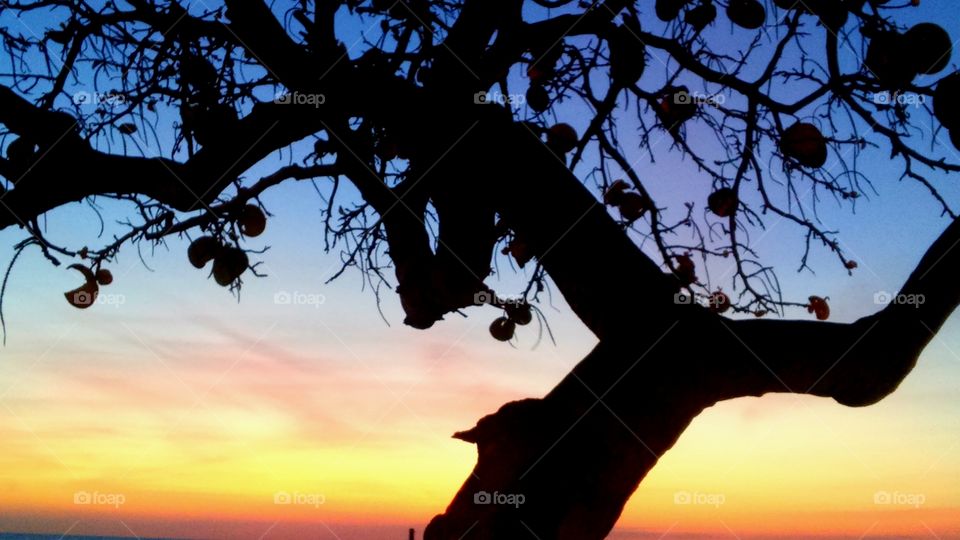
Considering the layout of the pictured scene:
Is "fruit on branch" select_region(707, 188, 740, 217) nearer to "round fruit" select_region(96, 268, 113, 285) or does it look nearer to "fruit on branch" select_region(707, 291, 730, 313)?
"fruit on branch" select_region(707, 291, 730, 313)

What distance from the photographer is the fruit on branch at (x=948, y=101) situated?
2189mm

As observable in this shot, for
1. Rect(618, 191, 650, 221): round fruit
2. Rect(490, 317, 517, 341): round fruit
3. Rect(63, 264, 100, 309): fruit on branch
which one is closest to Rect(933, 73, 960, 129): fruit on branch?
Rect(618, 191, 650, 221): round fruit

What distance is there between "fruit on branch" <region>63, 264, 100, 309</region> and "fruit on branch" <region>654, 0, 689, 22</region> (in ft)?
7.52

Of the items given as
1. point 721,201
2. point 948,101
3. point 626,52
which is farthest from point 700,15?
point 948,101

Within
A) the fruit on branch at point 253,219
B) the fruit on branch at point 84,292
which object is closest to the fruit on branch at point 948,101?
the fruit on branch at point 253,219

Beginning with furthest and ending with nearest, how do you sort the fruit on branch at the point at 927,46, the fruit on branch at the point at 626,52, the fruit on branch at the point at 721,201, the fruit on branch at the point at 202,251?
the fruit on branch at the point at 721,201 < the fruit on branch at the point at 202,251 < the fruit on branch at the point at 626,52 < the fruit on branch at the point at 927,46

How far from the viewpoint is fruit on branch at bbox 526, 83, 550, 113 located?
10.9 feet

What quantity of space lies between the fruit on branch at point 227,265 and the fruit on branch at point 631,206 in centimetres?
156

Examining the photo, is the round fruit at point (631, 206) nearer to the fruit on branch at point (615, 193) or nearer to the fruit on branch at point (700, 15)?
the fruit on branch at point (615, 193)

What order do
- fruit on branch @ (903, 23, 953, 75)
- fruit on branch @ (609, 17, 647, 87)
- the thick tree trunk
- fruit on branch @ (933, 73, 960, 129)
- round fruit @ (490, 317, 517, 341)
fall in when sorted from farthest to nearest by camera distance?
round fruit @ (490, 317, 517, 341) → fruit on branch @ (609, 17, 647, 87) → fruit on branch @ (903, 23, 953, 75) → fruit on branch @ (933, 73, 960, 129) → the thick tree trunk

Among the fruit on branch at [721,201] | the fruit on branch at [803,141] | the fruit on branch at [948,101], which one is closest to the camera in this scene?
the fruit on branch at [948,101]

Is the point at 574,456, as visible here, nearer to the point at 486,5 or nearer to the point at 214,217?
the point at 486,5

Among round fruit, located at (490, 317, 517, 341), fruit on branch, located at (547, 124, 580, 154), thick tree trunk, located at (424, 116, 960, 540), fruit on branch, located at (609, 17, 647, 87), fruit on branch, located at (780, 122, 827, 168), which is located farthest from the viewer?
round fruit, located at (490, 317, 517, 341)

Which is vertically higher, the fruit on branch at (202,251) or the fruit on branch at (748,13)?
the fruit on branch at (748,13)
